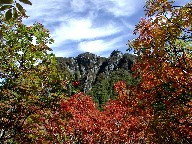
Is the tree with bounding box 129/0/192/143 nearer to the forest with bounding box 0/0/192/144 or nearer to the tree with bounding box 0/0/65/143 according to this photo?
the forest with bounding box 0/0/192/144

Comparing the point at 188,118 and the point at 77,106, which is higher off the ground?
the point at 77,106

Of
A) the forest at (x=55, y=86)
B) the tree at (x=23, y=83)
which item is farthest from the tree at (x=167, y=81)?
the tree at (x=23, y=83)

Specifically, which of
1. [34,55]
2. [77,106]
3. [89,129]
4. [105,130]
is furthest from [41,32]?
[105,130]

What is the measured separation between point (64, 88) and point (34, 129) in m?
2.40

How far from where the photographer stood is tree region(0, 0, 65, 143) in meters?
10.9

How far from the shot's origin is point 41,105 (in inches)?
438

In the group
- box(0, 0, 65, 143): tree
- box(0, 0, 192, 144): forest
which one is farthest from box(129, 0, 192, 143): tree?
box(0, 0, 65, 143): tree

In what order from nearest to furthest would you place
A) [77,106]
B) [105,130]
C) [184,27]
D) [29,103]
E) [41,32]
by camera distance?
1. [184,27]
2. [29,103]
3. [41,32]
4. [77,106]
5. [105,130]

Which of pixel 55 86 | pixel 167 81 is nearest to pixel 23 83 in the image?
pixel 55 86

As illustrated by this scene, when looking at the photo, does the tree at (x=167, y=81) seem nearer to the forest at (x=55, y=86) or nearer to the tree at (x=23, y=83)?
the forest at (x=55, y=86)

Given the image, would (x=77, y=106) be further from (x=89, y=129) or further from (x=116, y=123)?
(x=116, y=123)

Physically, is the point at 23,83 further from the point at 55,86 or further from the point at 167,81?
the point at 167,81

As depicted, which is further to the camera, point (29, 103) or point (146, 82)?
point (146, 82)

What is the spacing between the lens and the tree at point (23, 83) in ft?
35.8
